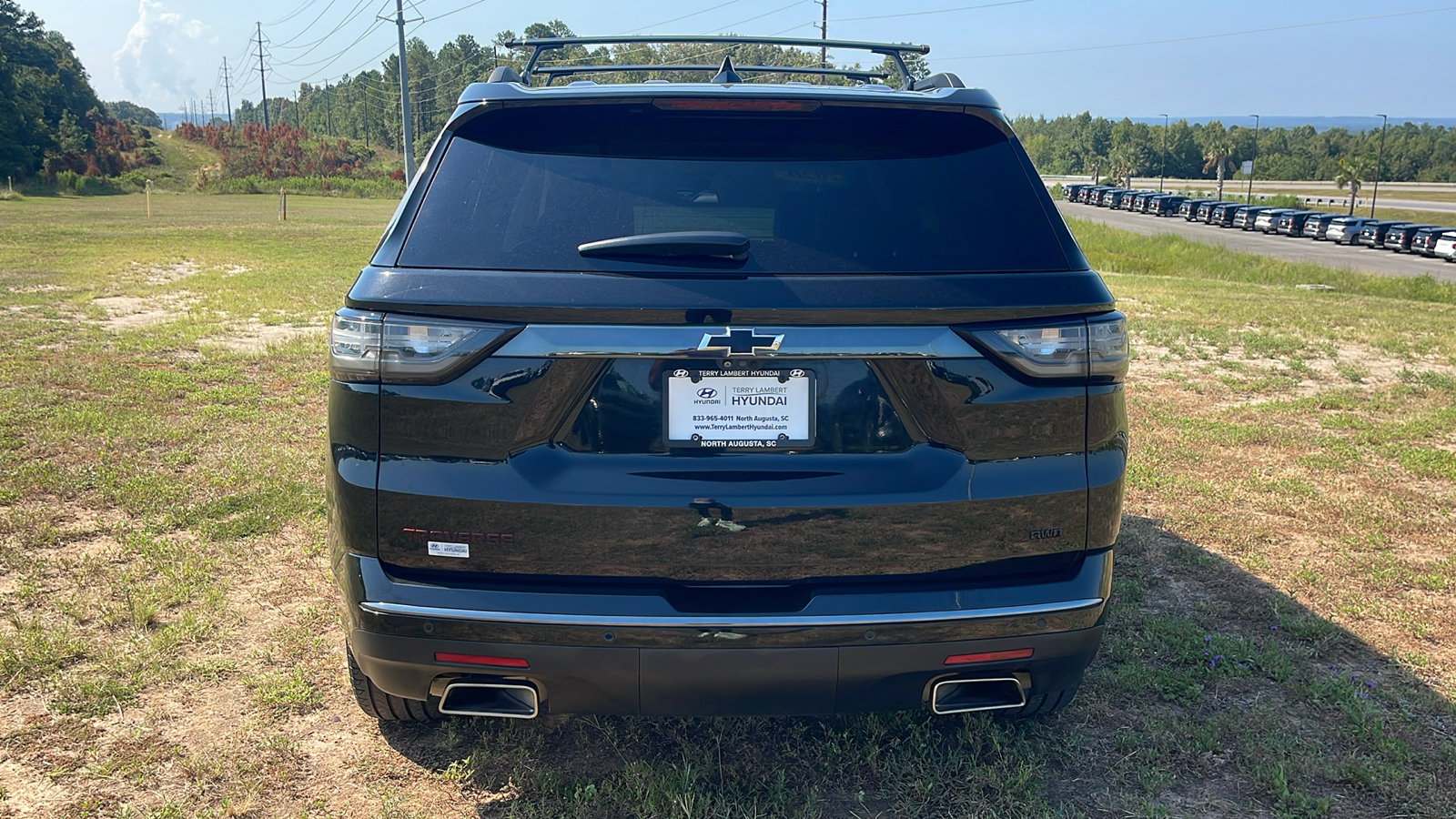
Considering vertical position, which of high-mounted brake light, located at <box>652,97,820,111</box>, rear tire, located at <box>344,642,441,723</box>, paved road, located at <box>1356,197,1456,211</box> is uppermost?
paved road, located at <box>1356,197,1456,211</box>

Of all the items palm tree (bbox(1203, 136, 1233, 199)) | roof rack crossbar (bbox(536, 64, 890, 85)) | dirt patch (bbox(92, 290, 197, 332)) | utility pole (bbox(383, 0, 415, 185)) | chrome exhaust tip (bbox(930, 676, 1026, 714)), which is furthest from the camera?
palm tree (bbox(1203, 136, 1233, 199))

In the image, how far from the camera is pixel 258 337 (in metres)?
11.2

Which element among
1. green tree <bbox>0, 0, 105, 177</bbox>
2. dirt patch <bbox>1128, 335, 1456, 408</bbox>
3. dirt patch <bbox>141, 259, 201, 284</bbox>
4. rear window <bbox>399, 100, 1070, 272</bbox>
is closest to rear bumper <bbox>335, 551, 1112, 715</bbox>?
rear window <bbox>399, 100, 1070, 272</bbox>

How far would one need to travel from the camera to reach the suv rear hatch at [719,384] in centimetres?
222

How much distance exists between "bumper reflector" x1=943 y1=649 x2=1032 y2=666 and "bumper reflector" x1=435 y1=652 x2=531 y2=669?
98 cm

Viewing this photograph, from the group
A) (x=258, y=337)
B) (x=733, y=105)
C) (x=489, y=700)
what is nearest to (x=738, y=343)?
(x=733, y=105)

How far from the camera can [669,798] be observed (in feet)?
9.05

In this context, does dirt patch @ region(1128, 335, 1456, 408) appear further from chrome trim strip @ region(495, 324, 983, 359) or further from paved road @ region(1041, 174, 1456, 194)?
paved road @ region(1041, 174, 1456, 194)

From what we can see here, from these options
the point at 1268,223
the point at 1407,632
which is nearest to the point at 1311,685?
the point at 1407,632

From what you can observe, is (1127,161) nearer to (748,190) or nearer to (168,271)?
(168,271)

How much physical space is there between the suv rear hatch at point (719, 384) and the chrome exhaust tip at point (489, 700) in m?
0.29

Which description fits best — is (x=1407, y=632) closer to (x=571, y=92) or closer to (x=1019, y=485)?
(x=1019, y=485)

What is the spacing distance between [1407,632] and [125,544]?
5513 millimetres

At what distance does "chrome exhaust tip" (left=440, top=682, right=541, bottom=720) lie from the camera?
2.36m
